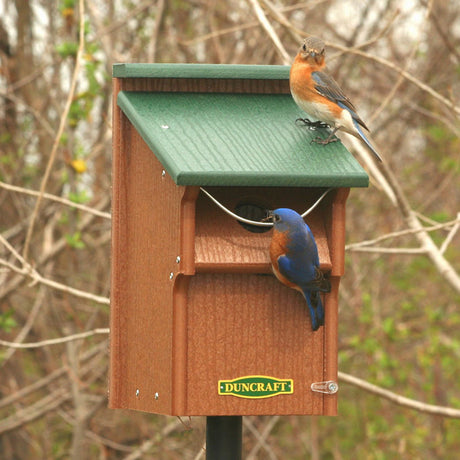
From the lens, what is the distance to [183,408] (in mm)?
2887

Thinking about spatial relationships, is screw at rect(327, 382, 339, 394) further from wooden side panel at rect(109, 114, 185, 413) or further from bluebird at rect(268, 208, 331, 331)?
wooden side panel at rect(109, 114, 185, 413)

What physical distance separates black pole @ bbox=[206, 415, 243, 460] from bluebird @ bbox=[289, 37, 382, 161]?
0.84m

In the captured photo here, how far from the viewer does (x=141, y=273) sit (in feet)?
10.7

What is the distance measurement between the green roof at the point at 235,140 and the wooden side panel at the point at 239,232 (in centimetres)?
13

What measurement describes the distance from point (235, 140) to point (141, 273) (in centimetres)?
55

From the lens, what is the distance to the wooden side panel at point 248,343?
292 centimetres

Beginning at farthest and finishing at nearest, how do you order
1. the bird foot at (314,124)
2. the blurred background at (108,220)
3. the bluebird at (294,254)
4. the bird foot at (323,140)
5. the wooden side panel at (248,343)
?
1. the blurred background at (108,220)
2. the bird foot at (314,124)
3. the bird foot at (323,140)
4. the wooden side panel at (248,343)
5. the bluebird at (294,254)

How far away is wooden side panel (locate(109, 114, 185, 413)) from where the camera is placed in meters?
2.98

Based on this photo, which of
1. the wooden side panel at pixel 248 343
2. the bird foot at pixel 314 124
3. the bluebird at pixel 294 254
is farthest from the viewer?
the bird foot at pixel 314 124

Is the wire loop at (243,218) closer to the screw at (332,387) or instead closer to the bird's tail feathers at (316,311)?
the bird's tail feathers at (316,311)

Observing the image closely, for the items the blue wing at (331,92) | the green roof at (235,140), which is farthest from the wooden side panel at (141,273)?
the blue wing at (331,92)

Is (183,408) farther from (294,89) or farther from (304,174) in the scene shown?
(294,89)

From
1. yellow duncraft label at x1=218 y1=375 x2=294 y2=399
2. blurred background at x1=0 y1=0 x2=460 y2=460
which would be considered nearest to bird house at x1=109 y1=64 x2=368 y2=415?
yellow duncraft label at x1=218 y1=375 x2=294 y2=399

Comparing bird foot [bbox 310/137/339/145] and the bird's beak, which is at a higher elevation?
bird foot [bbox 310/137/339/145]
